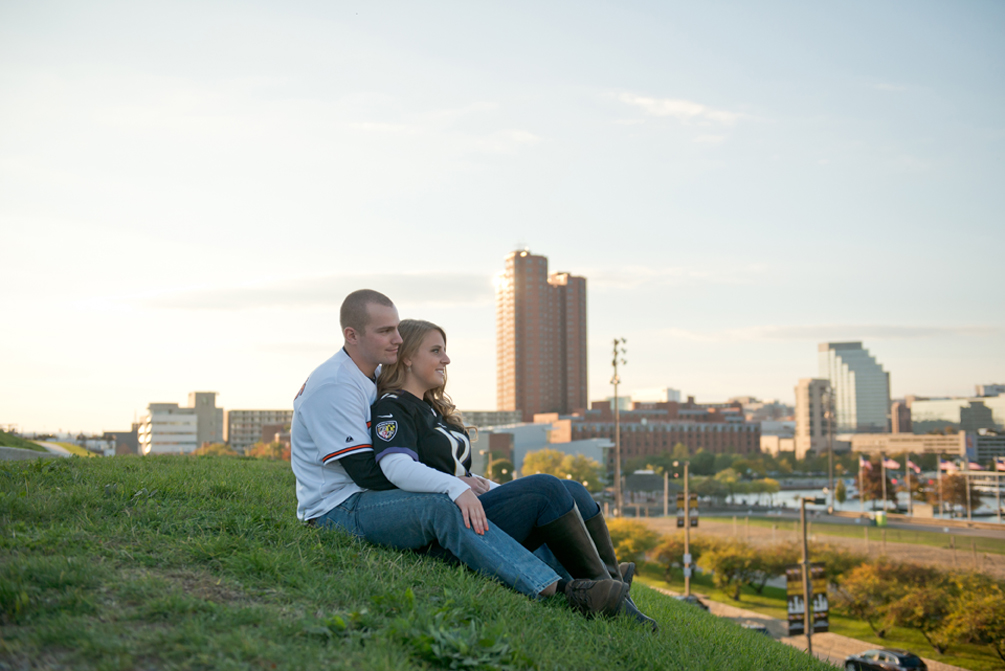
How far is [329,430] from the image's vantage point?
457cm

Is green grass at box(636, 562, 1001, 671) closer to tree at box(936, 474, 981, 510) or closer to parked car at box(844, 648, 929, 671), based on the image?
parked car at box(844, 648, 929, 671)

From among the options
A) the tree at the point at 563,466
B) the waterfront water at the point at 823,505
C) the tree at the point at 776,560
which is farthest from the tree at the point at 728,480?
the tree at the point at 776,560

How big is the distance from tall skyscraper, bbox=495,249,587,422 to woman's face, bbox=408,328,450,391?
126554 mm

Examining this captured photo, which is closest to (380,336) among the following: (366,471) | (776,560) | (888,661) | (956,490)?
(366,471)

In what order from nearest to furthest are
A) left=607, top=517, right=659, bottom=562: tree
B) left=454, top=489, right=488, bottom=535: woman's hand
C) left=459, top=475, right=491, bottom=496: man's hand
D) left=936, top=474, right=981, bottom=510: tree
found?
left=454, top=489, right=488, bottom=535: woman's hand → left=459, top=475, right=491, bottom=496: man's hand → left=607, top=517, right=659, bottom=562: tree → left=936, top=474, right=981, bottom=510: tree

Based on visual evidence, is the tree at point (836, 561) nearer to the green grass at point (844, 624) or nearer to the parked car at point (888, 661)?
the green grass at point (844, 624)

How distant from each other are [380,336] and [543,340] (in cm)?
12787

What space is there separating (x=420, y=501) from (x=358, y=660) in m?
1.45

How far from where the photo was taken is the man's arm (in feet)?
15.0

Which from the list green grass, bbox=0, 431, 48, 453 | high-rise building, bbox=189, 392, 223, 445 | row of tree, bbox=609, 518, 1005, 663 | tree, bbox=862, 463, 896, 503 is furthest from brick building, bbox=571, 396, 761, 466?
green grass, bbox=0, 431, 48, 453

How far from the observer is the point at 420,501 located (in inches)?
174

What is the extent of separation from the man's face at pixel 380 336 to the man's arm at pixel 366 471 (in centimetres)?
74

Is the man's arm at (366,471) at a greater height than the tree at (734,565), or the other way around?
the man's arm at (366,471)

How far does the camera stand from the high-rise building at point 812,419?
160m
